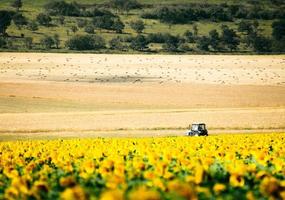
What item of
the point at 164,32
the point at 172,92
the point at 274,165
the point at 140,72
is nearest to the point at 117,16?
the point at 164,32

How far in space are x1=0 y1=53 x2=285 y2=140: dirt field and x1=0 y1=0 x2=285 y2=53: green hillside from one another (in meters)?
17.3

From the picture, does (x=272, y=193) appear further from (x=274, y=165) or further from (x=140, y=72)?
(x=140, y=72)

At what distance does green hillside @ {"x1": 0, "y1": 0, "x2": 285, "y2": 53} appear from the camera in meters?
105

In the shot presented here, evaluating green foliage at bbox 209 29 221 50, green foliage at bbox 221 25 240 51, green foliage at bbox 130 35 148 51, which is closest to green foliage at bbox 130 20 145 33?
green foliage at bbox 130 35 148 51

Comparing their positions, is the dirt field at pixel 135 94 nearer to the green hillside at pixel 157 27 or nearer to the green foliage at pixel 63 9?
the green hillside at pixel 157 27

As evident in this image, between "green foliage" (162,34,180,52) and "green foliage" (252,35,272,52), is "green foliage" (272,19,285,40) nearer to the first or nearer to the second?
"green foliage" (252,35,272,52)

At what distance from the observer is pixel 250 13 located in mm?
143875

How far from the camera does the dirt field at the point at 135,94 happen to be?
40.8m

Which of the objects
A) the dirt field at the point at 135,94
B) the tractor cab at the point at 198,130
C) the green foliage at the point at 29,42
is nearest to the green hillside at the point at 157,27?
the green foliage at the point at 29,42

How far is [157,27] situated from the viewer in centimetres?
12838

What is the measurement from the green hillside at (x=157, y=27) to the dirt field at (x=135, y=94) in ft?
56.7

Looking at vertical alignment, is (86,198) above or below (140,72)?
above

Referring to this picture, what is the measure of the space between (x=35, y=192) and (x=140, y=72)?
6617 centimetres

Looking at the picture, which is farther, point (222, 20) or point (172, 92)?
point (222, 20)
